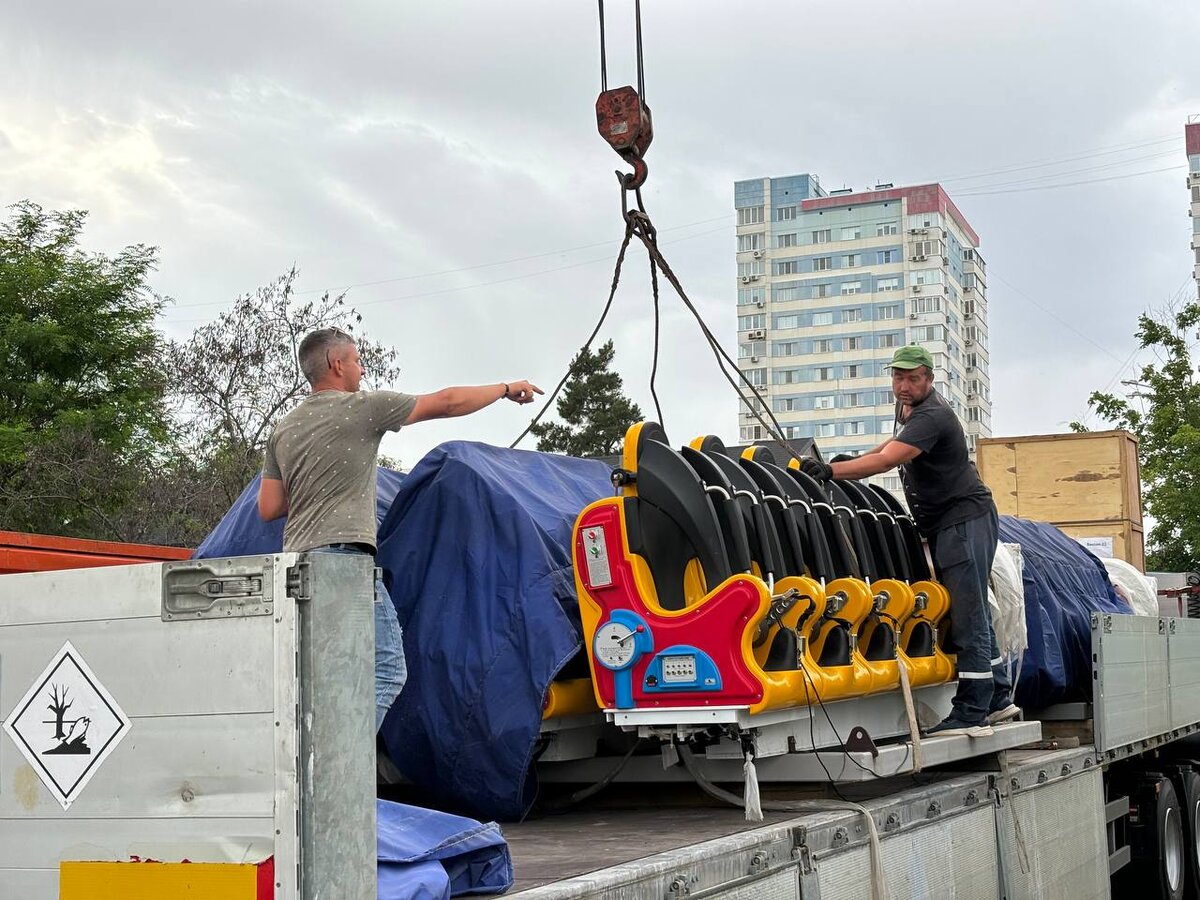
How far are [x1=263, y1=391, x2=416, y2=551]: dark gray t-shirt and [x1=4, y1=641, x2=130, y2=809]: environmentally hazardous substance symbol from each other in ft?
5.65

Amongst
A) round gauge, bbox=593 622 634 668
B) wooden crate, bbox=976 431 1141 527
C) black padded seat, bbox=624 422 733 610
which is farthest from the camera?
wooden crate, bbox=976 431 1141 527

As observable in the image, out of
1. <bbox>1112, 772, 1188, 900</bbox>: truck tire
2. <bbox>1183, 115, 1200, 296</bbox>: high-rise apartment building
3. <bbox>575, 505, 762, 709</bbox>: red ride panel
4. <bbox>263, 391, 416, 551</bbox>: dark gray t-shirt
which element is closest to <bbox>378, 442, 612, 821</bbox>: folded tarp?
<bbox>575, 505, 762, 709</bbox>: red ride panel

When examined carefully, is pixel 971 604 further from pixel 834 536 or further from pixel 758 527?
pixel 758 527

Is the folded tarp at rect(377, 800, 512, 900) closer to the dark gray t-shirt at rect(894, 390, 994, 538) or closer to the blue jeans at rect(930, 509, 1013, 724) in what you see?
the blue jeans at rect(930, 509, 1013, 724)

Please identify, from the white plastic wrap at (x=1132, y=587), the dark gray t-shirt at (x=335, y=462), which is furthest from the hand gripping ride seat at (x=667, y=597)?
the white plastic wrap at (x=1132, y=587)

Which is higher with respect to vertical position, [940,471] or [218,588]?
[940,471]

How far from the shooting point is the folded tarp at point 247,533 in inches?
195

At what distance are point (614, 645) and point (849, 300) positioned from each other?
352 feet

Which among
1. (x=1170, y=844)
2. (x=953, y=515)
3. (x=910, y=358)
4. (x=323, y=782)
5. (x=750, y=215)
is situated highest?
(x=750, y=215)

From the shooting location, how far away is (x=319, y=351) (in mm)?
4562

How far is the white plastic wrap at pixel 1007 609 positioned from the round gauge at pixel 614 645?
2799 mm

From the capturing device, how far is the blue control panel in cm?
450

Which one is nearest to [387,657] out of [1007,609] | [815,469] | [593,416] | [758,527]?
[758,527]

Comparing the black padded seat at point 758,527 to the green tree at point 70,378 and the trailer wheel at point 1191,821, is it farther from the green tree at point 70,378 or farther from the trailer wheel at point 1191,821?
the green tree at point 70,378
